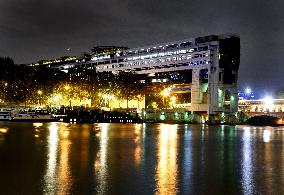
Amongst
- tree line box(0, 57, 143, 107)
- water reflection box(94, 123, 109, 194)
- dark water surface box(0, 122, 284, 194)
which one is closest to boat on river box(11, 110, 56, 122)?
tree line box(0, 57, 143, 107)

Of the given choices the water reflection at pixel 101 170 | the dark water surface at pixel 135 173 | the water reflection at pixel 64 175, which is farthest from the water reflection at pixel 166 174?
the water reflection at pixel 64 175

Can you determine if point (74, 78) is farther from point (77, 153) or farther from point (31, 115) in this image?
point (77, 153)

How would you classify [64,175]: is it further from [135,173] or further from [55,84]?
[55,84]

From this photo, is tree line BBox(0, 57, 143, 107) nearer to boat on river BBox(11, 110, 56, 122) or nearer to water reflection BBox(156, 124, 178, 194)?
boat on river BBox(11, 110, 56, 122)

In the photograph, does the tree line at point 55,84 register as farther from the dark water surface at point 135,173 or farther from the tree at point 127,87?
the dark water surface at point 135,173

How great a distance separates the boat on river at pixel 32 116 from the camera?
10088 centimetres

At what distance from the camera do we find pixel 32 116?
338ft

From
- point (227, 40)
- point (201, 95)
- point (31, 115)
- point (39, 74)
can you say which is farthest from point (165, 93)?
point (31, 115)

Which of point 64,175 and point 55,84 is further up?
point 55,84

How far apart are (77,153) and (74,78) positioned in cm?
12567

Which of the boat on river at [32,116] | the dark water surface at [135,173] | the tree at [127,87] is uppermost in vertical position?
the tree at [127,87]

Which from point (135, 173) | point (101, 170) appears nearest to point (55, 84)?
point (101, 170)

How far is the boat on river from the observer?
3971 inches

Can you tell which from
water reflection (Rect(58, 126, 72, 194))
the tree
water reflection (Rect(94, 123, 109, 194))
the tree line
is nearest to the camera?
water reflection (Rect(58, 126, 72, 194))
